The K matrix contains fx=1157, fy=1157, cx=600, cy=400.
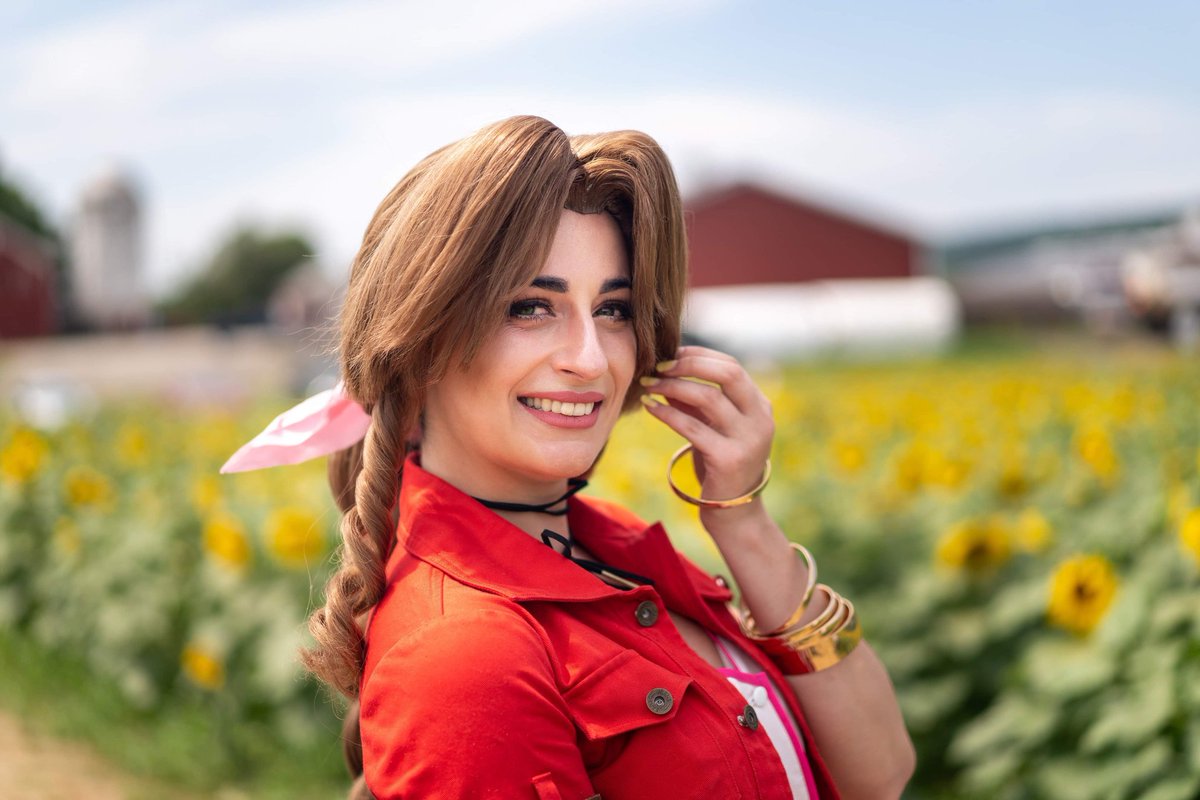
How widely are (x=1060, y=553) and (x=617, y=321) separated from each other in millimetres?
2369

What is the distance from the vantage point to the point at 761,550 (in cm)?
154

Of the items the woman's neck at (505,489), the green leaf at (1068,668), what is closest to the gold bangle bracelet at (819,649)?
the woman's neck at (505,489)

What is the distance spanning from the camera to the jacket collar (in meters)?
1.32

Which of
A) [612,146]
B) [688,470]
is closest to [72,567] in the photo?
[688,470]

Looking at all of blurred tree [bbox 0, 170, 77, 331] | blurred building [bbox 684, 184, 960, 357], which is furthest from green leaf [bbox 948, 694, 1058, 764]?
blurred tree [bbox 0, 170, 77, 331]

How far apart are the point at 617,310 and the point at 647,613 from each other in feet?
1.26

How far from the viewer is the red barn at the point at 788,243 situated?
98.9 ft

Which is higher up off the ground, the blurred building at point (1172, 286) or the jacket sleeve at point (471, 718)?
the jacket sleeve at point (471, 718)

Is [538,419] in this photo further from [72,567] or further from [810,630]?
[72,567]

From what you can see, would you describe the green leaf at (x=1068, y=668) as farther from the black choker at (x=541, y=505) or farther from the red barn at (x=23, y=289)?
the red barn at (x=23, y=289)

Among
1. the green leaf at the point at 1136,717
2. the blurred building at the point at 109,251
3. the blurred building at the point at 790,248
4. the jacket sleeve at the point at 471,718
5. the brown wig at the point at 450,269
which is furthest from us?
the blurred building at the point at 109,251

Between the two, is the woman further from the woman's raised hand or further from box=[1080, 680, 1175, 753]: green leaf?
box=[1080, 680, 1175, 753]: green leaf

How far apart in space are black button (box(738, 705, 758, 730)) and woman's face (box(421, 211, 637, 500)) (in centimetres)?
35

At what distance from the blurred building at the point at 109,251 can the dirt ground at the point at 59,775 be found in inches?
1378
